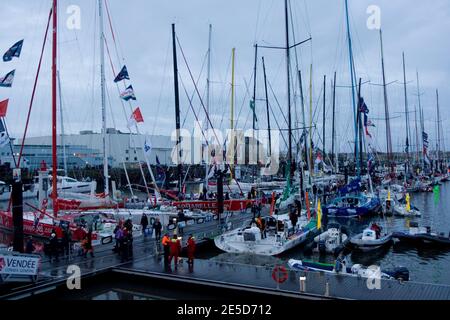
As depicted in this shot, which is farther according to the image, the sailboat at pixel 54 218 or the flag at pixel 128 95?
the flag at pixel 128 95

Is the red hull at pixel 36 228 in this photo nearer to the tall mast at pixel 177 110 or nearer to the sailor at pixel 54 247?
the sailor at pixel 54 247

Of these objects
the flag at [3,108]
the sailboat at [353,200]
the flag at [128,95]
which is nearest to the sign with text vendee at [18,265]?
the flag at [3,108]

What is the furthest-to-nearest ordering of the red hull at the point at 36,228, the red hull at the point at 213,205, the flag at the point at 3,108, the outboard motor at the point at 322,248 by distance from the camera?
the red hull at the point at 213,205
the outboard motor at the point at 322,248
the red hull at the point at 36,228
the flag at the point at 3,108

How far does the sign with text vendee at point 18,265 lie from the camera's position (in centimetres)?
1174

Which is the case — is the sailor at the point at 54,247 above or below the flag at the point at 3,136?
below

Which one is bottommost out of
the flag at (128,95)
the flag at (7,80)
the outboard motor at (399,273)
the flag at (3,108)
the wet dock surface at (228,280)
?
the outboard motor at (399,273)

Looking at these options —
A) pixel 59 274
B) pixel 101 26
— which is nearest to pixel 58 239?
pixel 59 274

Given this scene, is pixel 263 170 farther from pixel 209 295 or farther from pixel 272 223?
pixel 209 295

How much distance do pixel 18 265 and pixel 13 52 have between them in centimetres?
1098

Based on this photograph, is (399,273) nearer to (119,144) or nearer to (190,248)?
(190,248)

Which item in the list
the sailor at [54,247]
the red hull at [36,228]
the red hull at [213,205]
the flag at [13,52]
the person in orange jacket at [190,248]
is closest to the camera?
the person in orange jacket at [190,248]

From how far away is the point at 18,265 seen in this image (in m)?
12.2

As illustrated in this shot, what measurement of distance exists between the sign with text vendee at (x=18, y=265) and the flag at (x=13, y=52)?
34.5 ft
